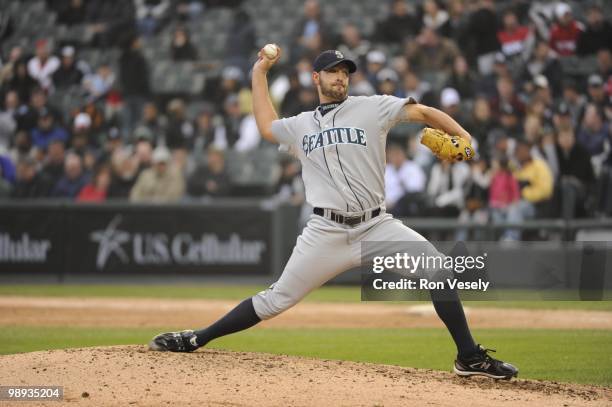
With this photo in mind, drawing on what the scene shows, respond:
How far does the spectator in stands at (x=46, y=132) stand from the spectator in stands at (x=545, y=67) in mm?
8657

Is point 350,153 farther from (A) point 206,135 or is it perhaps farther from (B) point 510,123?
(A) point 206,135

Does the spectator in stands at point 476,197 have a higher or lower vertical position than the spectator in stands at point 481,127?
lower

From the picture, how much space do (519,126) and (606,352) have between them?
750 cm

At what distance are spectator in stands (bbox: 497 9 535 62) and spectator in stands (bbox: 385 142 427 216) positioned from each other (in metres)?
2.88

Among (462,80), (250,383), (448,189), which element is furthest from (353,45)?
(250,383)

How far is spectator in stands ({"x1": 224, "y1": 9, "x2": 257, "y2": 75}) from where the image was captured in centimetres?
1878

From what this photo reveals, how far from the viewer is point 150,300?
44.5ft

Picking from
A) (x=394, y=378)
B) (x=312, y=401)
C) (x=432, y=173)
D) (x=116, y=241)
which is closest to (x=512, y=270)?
(x=432, y=173)

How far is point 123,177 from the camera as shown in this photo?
16812mm

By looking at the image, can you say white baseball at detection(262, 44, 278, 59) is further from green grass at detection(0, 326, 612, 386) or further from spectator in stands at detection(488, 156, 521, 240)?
spectator in stands at detection(488, 156, 521, 240)

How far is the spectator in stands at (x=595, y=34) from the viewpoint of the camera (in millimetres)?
15969

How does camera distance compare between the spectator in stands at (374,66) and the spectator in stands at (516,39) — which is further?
the spectator in stands at (374,66)

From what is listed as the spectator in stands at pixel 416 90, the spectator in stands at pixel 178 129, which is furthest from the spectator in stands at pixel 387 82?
the spectator in stands at pixel 178 129

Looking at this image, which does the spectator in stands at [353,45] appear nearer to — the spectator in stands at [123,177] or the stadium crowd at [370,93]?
the stadium crowd at [370,93]
